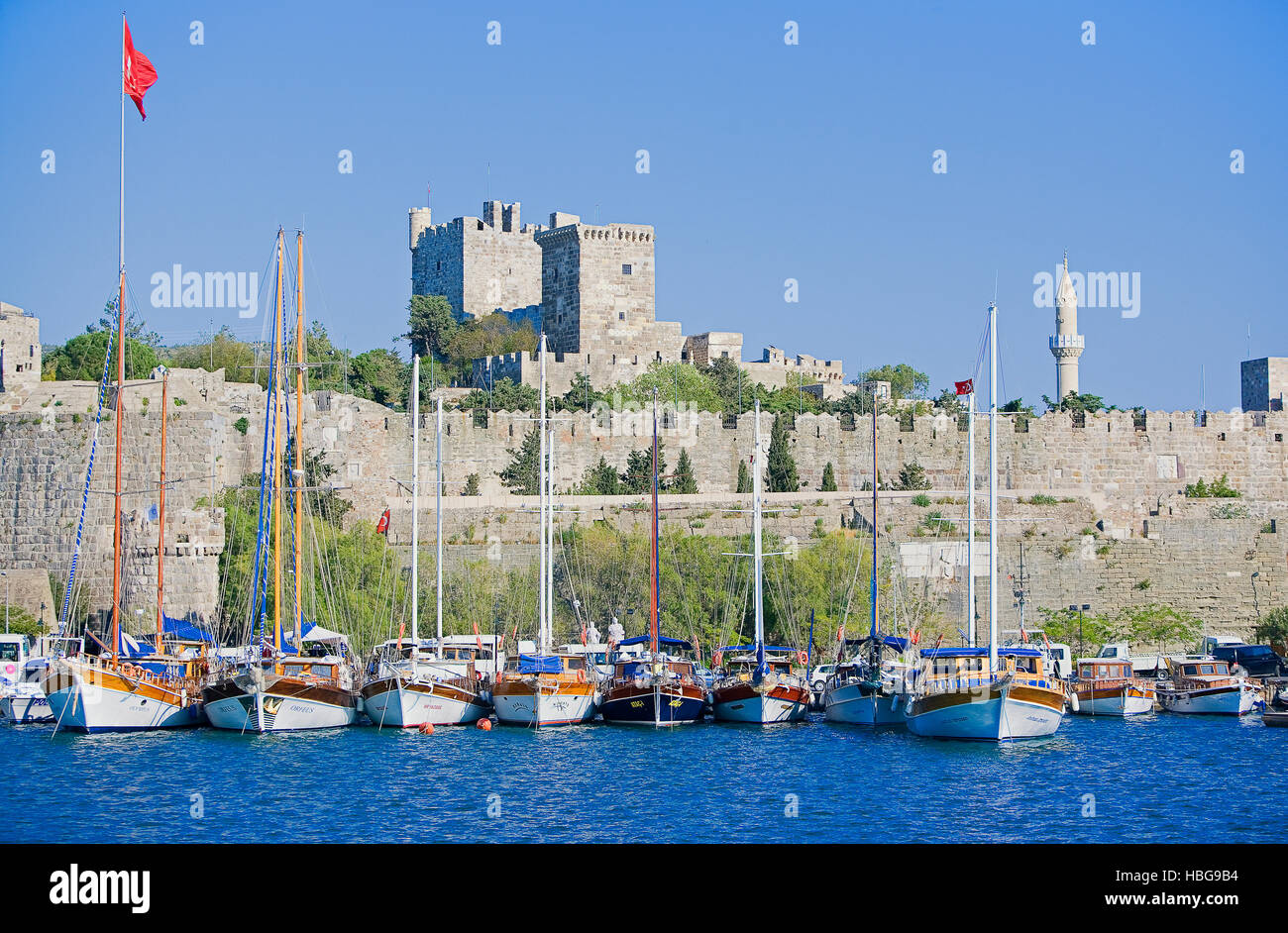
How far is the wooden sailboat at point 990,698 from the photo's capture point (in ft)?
80.5

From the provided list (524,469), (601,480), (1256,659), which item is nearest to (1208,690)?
(1256,659)

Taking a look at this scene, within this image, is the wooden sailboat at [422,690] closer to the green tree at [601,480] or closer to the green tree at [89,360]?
the green tree at [601,480]

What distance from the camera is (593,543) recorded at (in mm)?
35938

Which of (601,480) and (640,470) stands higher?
(640,470)

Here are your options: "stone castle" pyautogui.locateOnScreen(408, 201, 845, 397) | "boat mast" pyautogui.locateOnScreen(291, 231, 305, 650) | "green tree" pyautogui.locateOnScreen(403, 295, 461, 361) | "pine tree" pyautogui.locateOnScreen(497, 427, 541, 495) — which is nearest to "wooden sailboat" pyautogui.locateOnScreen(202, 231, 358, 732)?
"boat mast" pyautogui.locateOnScreen(291, 231, 305, 650)

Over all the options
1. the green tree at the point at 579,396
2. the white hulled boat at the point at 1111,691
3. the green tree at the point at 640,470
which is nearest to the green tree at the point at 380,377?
the green tree at the point at 579,396

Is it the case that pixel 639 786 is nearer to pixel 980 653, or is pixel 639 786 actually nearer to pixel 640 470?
pixel 980 653

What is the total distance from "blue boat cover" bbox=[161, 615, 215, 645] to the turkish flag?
907 centimetres

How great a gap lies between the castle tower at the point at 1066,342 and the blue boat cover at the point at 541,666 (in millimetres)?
35782

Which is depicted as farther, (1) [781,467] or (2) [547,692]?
(1) [781,467]

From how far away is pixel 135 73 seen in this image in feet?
83.8

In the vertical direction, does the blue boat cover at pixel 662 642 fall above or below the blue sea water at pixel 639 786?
above

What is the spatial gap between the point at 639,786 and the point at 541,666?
7.14 metres

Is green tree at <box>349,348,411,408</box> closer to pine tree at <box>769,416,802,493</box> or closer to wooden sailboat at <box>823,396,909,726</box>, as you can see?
pine tree at <box>769,416,802,493</box>
